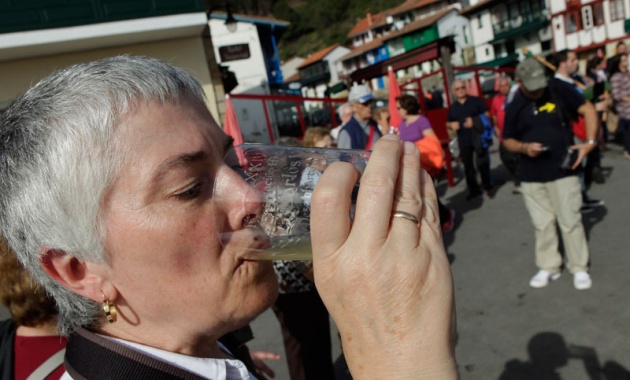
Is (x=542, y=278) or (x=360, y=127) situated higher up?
(x=360, y=127)

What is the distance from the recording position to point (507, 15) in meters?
55.4

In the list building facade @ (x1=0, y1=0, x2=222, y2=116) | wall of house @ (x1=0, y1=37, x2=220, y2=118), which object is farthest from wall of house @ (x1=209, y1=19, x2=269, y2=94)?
building facade @ (x1=0, y1=0, x2=222, y2=116)

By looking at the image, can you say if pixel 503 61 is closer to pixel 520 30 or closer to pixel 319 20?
pixel 520 30

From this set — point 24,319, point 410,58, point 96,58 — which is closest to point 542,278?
point 24,319

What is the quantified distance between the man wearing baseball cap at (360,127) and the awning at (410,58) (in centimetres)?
663

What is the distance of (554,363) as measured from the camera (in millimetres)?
3383

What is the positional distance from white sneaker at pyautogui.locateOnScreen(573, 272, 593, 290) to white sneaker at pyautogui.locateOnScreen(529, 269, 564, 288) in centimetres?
23

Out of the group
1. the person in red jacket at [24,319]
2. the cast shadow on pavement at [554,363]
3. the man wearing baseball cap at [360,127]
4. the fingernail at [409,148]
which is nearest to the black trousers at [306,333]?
the cast shadow on pavement at [554,363]

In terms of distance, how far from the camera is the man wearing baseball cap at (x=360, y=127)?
534 centimetres

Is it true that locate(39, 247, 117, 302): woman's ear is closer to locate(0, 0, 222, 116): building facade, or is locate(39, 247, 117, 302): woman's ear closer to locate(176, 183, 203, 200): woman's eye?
locate(176, 183, 203, 200): woman's eye

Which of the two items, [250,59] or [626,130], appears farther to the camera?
[250,59]

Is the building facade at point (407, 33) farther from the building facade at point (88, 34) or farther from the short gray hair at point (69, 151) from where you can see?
the short gray hair at point (69, 151)

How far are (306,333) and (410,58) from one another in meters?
10.7

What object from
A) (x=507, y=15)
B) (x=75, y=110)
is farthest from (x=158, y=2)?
(x=507, y=15)
